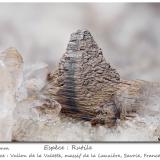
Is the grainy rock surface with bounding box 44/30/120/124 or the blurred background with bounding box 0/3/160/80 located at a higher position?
the blurred background with bounding box 0/3/160/80

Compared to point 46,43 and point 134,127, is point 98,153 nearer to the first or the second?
point 134,127

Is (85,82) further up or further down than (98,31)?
further down

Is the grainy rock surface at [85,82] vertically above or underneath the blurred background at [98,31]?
underneath
